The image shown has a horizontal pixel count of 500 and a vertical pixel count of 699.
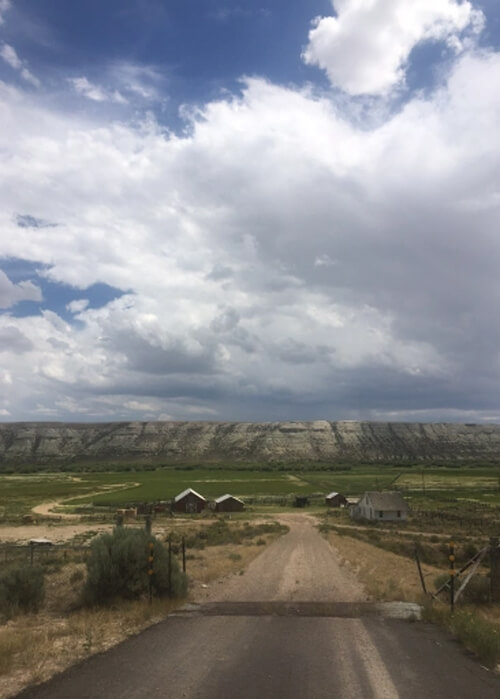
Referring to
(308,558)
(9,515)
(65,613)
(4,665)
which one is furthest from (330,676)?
(9,515)

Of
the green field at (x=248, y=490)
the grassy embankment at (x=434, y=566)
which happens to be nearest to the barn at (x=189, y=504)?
the green field at (x=248, y=490)

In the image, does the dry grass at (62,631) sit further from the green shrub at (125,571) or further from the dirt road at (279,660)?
the green shrub at (125,571)

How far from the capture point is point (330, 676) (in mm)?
9102

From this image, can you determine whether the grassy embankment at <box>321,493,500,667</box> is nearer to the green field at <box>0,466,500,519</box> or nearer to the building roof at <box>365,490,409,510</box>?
the building roof at <box>365,490,409,510</box>

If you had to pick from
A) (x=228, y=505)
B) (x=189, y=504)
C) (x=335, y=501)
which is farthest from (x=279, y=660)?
(x=335, y=501)

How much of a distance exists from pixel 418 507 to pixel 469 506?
6.66 meters

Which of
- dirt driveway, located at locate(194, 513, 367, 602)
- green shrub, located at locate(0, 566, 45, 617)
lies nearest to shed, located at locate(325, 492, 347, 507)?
dirt driveway, located at locate(194, 513, 367, 602)

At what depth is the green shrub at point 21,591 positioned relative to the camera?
1616 centimetres

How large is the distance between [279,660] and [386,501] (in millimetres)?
59186

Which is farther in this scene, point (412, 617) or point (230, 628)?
point (412, 617)

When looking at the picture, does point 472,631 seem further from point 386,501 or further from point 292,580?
point 386,501

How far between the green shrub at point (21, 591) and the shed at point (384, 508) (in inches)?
2093

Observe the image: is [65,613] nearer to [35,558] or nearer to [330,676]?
[330,676]

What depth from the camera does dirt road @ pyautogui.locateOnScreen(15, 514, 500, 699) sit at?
836cm
